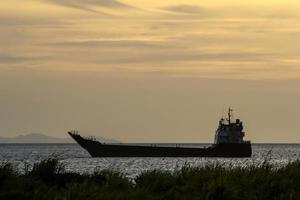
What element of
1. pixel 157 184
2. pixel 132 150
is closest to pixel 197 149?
pixel 132 150

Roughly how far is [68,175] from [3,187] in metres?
4.34

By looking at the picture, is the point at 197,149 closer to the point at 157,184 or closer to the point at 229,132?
the point at 229,132

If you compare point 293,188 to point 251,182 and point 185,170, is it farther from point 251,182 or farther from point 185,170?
point 185,170

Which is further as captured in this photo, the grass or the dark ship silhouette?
the dark ship silhouette

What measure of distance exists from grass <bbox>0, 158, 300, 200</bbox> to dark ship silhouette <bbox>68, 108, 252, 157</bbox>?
96829 mm

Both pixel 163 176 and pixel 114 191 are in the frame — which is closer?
pixel 114 191

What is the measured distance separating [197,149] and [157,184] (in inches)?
4572

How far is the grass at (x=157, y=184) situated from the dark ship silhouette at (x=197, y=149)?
318ft

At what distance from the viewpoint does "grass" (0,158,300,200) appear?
60.5 ft

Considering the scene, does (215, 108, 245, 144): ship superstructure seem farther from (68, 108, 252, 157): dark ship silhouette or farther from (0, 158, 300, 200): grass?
(0, 158, 300, 200): grass

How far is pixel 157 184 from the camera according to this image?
2133cm

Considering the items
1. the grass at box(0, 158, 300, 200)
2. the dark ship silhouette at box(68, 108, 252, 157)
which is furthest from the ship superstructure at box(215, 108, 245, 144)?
the grass at box(0, 158, 300, 200)

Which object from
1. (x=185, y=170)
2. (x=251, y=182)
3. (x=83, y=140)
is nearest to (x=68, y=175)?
(x=185, y=170)

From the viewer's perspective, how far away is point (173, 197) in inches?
787
